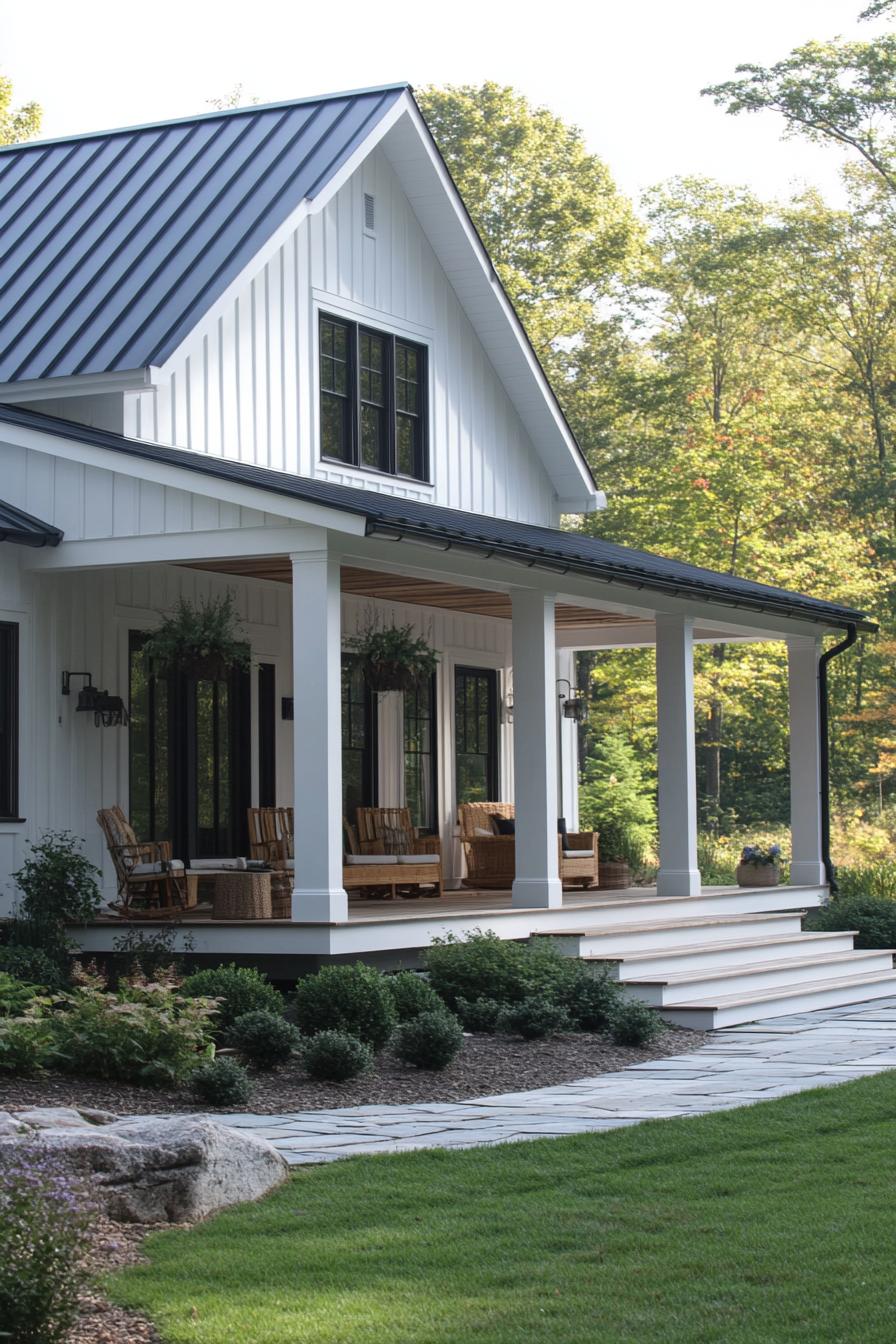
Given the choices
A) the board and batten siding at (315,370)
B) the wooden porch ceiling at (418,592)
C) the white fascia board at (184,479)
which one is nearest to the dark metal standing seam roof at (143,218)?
the board and batten siding at (315,370)

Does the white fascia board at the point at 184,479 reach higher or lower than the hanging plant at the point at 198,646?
higher

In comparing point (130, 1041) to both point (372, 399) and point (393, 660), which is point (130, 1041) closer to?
point (393, 660)

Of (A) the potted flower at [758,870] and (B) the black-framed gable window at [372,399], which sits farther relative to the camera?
(A) the potted flower at [758,870]

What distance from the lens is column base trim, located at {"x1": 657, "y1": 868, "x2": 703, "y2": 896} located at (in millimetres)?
16812

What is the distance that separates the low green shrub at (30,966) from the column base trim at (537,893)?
13.4 ft

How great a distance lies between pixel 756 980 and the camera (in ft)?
46.8

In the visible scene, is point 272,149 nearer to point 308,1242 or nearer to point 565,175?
point 308,1242

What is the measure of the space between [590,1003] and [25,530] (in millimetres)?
5208

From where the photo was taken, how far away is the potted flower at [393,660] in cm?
1543

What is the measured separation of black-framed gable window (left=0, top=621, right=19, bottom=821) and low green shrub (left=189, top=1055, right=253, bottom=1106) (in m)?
4.81

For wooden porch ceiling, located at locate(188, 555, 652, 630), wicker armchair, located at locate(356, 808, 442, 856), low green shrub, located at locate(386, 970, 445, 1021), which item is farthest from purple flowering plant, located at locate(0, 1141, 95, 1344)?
wicker armchair, located at locate(356, 808, 442, 856)

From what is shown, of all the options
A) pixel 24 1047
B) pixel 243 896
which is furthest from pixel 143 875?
pixel 24 1047

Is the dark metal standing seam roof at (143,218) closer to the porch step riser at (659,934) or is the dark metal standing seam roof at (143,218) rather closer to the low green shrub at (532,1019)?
the porch step riser at (659,934)

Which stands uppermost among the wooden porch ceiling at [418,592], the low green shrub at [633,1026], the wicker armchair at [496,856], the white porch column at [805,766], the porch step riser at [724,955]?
the wooden porch ceiling at [418,592]
